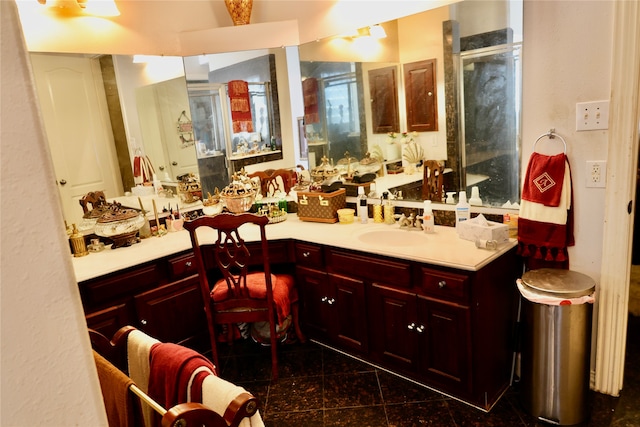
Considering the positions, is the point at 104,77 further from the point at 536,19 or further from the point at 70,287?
the point at 70,287

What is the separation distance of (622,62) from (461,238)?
1103 millimetres

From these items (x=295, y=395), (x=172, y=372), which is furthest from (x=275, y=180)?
(x=172, y=372)

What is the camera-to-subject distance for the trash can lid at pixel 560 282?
6.40 feet

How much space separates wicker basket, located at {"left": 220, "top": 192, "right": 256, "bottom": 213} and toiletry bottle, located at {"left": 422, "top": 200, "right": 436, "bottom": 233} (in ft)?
4.38

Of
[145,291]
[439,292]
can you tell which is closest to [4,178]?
[439,292]

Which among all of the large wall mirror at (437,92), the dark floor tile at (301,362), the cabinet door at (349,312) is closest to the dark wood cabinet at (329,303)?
the cabinet door at (349,312)

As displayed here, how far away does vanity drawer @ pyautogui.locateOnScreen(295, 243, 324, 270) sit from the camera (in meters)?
2.73

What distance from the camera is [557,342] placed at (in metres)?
2.03

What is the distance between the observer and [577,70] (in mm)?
2041

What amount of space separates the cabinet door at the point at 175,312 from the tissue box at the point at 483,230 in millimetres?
1694

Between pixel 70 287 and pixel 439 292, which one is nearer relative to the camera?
pixel 70 287

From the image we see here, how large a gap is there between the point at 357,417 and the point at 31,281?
210 centimetres

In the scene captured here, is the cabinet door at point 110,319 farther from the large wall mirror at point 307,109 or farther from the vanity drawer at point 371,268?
the vanity drawer at point 371,268

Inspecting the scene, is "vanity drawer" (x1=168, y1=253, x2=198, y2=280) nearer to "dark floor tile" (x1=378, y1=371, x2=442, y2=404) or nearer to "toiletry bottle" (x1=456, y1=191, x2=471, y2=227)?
"dark floor tile" (x1=378, y1=371, x2=442, y2=404)
